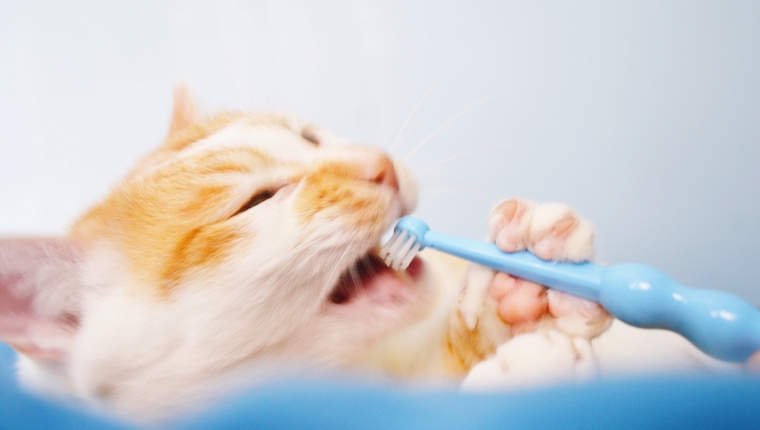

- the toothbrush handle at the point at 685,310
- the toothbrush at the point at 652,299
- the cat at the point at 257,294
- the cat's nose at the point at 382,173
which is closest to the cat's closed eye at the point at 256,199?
the cat at the point at 257,294

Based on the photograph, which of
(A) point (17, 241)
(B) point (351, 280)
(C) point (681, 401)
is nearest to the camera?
(C) point (681, 401)

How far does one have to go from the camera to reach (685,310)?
344 millimetres

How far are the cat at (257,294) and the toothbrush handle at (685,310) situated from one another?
0.23 ft

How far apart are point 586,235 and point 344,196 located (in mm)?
255

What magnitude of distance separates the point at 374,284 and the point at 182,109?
0.49 metres

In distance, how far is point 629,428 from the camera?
0.70 ft

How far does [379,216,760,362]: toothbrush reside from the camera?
32 cm

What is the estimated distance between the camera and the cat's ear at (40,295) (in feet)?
1.48

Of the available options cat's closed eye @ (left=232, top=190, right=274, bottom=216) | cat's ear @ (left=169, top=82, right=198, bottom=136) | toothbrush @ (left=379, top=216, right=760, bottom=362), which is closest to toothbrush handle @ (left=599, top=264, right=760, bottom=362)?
toothbrush @ (left=379, top=216, right=760, bottom=362)

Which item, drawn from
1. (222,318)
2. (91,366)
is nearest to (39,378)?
(91,366)

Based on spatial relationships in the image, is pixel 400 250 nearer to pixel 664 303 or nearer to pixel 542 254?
pixel 542 254

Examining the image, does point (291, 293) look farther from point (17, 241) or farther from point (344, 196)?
point (17, 241)

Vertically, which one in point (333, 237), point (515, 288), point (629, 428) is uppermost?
point (333, 237)

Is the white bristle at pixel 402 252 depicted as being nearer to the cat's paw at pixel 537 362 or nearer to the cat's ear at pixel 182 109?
the cat's paw at pixel 537 362
